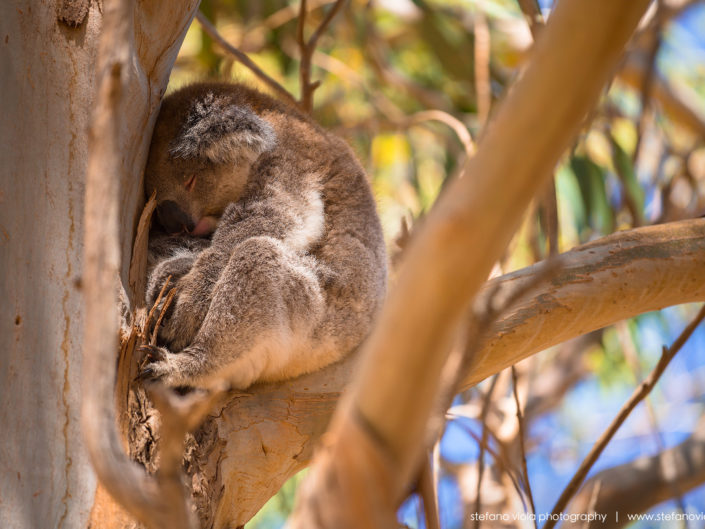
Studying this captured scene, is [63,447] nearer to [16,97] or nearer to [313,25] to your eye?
[16,97]

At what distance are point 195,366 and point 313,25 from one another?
15.4 feet

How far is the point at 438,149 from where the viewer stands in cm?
655

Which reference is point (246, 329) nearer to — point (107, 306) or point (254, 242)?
point (254, 242)

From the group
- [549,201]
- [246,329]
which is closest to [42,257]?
[246,329]

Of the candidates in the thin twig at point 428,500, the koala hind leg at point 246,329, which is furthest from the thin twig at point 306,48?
the thin twig at point 428,500

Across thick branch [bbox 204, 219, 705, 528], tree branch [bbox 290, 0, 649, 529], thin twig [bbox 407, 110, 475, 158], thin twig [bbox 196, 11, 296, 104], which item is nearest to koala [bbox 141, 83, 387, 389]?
thick branch [bbox 204, 219, 705, 528]

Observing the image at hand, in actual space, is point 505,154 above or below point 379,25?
below

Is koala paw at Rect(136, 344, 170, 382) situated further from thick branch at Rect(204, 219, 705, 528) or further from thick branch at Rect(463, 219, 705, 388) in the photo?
thick branch at Rect(463, 219, 705, 388)

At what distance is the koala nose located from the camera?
2400 millimetres

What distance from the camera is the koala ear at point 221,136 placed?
7.88 ft

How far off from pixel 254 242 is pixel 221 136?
0.50m

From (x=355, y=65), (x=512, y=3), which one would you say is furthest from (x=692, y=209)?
(x=355, y=65)

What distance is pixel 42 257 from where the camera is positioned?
1585 millimetres

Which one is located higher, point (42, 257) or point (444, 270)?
point (42, 257)
